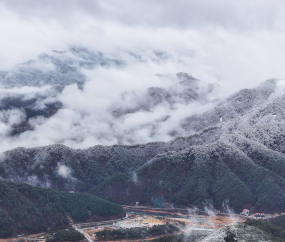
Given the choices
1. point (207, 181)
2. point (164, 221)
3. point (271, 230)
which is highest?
point (207, 181)

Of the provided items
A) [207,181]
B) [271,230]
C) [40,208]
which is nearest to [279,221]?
[271,230]

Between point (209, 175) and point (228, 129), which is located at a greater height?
point (228, 129)

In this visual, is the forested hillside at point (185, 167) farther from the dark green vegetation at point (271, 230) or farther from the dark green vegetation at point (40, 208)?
the dark green vegetation at point (271, 230)

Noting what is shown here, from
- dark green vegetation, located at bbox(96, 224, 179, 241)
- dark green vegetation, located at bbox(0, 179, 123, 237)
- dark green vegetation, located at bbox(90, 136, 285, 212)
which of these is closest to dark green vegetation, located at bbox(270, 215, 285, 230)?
dark green vegetation, located at bbox(90, 136, 285, 212)

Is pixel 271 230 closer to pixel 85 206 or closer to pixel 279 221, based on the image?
pixel 279 221

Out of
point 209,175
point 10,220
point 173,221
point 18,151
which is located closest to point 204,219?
point 173,221

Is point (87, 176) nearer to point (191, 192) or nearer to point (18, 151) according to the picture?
point (18, 151)

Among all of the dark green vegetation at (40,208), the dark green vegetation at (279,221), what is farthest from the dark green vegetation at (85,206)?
the dark green vegetation at (279,221)
